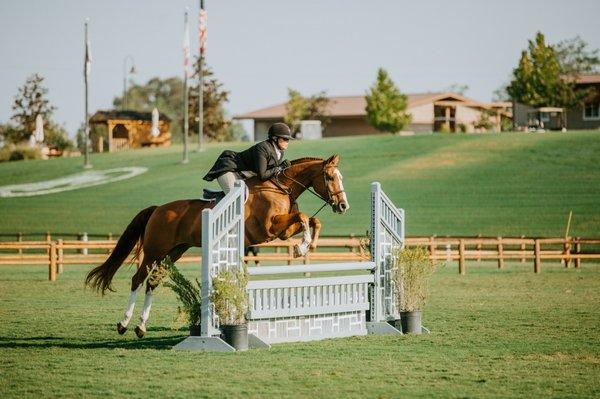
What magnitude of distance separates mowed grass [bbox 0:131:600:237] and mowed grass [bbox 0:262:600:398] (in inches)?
1065

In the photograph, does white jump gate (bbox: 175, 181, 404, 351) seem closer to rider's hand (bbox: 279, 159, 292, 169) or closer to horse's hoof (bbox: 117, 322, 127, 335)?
rider's hand (bbox: 279, 159, 292, 169)

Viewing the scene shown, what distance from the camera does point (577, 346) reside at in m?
11.8

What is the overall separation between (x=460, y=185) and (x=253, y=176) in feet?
131

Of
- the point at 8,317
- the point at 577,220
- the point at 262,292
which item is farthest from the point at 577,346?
the point at 577,220

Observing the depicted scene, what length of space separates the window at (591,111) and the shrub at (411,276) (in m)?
70.3

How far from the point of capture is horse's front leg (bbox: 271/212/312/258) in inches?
481

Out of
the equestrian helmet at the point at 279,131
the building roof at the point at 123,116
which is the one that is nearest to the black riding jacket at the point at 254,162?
the equestrian helmet at the point at 279,131

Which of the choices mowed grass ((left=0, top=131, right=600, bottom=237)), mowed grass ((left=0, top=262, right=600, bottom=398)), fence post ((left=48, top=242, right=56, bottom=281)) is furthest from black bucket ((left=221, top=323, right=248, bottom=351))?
mowed grass ((left=0, top=131, right=600, bottom=237))

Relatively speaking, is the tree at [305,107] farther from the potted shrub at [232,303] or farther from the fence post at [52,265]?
the potted shrub at [232,303]

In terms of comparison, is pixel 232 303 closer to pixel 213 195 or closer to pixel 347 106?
pixel 213 195

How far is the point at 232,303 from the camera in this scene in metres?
11.1

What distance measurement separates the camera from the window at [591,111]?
79812 millimetres

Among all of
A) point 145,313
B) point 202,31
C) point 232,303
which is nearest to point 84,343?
point 145,313

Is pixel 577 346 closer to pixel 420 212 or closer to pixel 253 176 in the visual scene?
pixel 253 176
